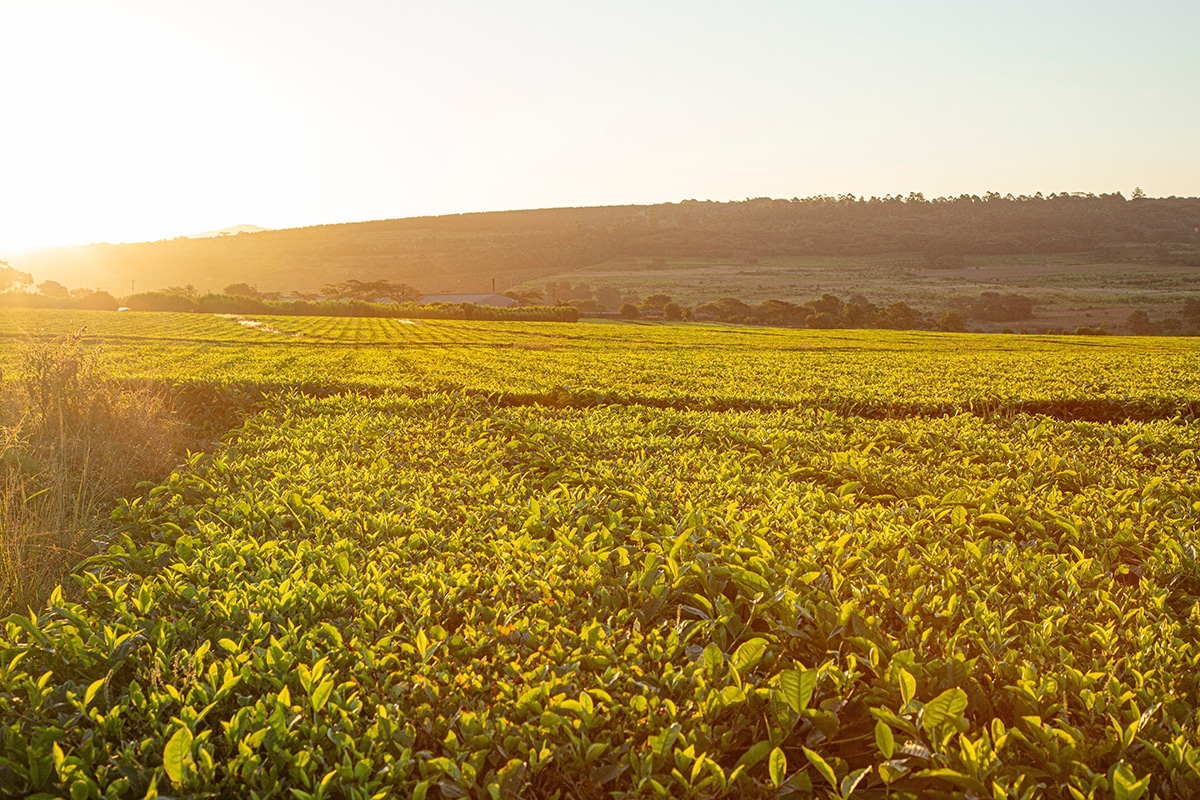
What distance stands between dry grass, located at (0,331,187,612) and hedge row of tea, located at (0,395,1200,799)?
43 cm

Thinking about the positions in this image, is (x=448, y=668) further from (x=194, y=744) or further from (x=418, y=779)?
(x=194, y=744)

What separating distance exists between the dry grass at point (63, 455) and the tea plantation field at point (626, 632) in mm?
527

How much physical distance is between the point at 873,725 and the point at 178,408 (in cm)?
1194

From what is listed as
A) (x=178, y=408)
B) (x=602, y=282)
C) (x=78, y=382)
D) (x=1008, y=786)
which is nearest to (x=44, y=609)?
(x=1008, y=786)

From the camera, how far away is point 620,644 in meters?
3.61

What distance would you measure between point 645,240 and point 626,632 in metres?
148

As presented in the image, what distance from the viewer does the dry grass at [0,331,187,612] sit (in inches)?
217

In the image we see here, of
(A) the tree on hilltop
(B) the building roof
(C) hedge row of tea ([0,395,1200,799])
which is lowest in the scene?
(C) hedge row of tea ([0,395,1200,799])

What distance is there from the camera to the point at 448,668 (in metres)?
3.45

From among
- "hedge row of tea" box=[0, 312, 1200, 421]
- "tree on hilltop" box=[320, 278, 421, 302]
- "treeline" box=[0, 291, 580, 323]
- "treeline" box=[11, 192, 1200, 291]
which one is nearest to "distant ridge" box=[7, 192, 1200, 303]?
"treeline" box=[11, 192, 1200, 291]

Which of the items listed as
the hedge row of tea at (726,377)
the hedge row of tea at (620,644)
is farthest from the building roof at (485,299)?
the hedge row of tea at (620,644)

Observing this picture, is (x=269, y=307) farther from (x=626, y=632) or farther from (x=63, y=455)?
(x=626, y=632)

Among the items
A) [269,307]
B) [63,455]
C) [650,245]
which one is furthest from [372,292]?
[63,455]

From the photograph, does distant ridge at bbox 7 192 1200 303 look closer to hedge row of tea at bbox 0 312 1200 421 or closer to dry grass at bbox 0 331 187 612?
hedge row of tea at bbox 0 312 1200 421
